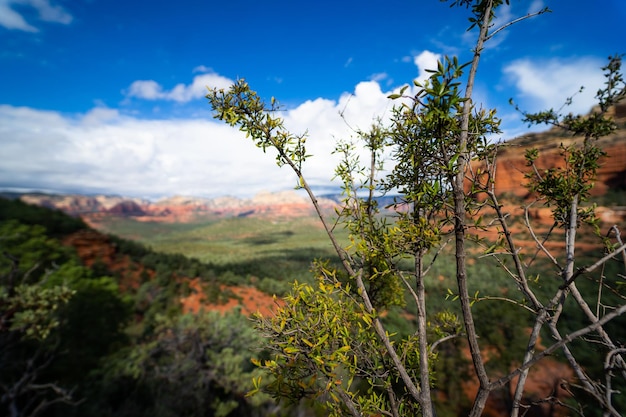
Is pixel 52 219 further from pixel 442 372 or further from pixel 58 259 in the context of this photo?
pixel 442 372

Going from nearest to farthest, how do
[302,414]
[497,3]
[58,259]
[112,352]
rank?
1. [497,3]
2. [302,414]
3. [112,352]
4. [58,259]

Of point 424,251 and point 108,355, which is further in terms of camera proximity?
point 108,355

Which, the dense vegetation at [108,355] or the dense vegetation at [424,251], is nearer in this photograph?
the dense vegetation at [424,251]

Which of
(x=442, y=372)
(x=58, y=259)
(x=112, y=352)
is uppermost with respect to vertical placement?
(x=58, y=259)

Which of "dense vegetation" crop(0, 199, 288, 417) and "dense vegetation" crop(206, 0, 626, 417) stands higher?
Answer: "dense vegetation" crop(206, 0, 626, 417)

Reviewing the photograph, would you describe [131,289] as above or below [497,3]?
below

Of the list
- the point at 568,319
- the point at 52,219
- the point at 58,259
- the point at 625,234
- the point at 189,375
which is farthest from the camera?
the point at 625,234

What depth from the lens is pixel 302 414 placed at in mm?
9922

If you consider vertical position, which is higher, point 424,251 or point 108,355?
point 424,251

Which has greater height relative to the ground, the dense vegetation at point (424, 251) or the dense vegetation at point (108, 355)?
the dense vegetation at point (424, 251)

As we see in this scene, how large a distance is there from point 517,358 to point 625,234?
22.5 meters

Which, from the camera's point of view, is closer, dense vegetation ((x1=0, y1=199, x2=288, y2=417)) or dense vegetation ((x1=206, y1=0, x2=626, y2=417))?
dense vegetation ((x1=206, y1=0, x2=626, y2=417))

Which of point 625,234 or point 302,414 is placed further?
point 625,234

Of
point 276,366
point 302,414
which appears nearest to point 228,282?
point 302,414
